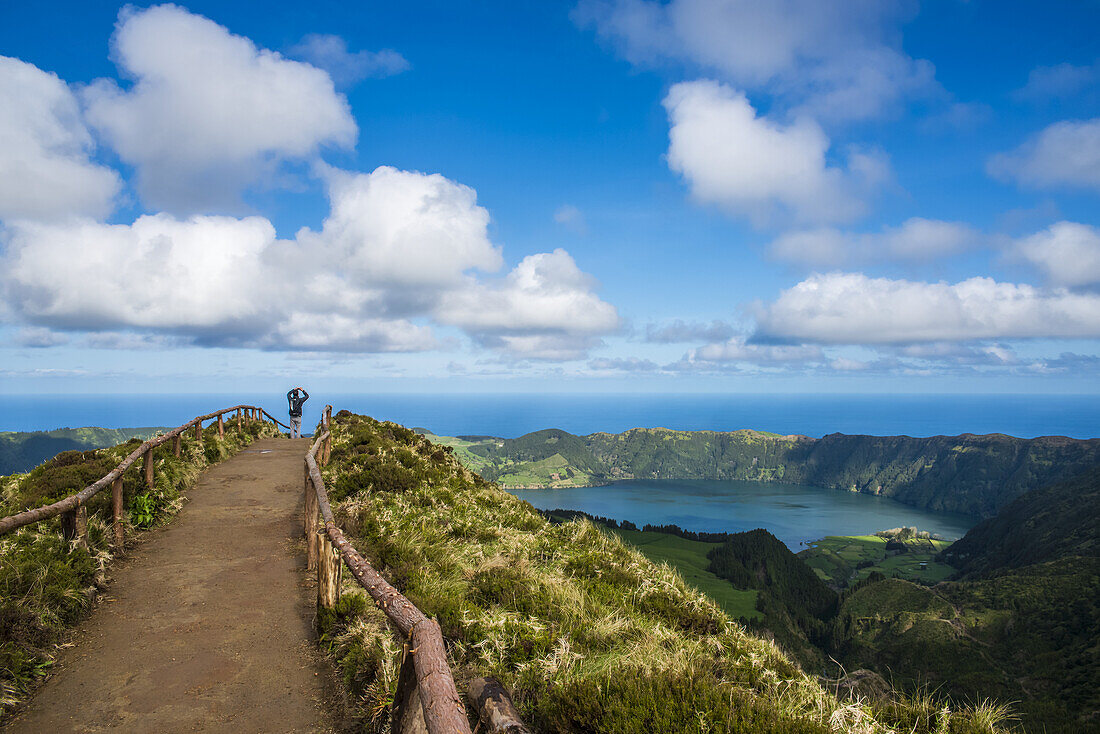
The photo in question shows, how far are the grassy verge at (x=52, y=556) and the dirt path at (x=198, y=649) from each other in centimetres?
30

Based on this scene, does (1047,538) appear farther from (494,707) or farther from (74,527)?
(74,527)

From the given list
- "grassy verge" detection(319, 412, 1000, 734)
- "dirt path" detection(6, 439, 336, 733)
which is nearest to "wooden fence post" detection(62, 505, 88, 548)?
"dirt path" detection(6, 439, 336, 733)

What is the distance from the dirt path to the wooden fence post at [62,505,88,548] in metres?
0.91

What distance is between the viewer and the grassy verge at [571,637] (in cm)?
512

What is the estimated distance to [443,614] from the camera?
7.31 m

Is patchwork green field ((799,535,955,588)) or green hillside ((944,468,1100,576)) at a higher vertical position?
green hillside ((944,468,1100,576))

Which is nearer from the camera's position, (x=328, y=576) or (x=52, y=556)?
(x=328, y=576)

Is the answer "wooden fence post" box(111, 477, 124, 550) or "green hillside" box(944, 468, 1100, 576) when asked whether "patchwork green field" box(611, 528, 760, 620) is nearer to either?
"wooden fence post" box(111, 477, 124, 550)

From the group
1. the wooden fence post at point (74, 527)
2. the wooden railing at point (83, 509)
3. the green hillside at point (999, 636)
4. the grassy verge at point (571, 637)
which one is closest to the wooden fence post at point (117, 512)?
the wooden railing at point (83, 509)

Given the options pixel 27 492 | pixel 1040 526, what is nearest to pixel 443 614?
pixel 27 492

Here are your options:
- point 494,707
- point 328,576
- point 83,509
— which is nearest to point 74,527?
point 83,509

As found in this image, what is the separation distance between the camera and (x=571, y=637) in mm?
6938

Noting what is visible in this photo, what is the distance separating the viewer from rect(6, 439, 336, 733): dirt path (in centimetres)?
546

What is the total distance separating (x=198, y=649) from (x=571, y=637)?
4946mm
